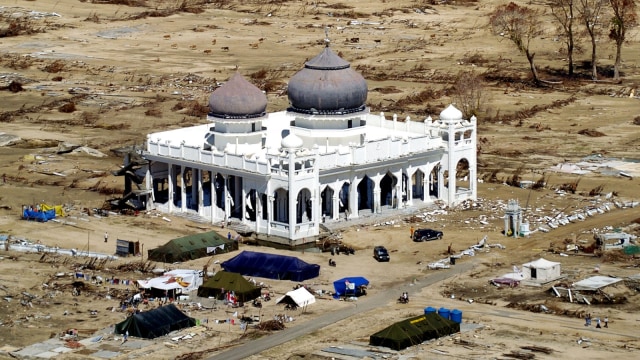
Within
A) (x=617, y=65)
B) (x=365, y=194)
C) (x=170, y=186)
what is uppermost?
(x=170, y=186)

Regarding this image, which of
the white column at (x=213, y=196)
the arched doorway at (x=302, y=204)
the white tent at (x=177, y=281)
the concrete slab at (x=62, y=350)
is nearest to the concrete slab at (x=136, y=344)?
the concrete slab at (x=62, y=350)

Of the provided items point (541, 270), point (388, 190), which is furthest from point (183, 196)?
point (541, 270)

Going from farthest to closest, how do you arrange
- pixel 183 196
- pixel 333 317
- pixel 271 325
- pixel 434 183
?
pixel 434 183 → pixel 183 196 → pixel 333 317 → pixel 271 325

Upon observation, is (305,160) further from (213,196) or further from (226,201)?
(213,196)

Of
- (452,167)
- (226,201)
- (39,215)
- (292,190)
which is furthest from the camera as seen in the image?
(452,167)

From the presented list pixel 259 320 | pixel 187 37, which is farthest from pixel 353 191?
pixel 187 37

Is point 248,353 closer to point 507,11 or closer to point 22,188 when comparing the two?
point 22,188

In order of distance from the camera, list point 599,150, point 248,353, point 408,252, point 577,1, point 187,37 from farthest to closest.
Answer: point 577,1, point 187,37, point 599,150, point 408,252, point 248,353
